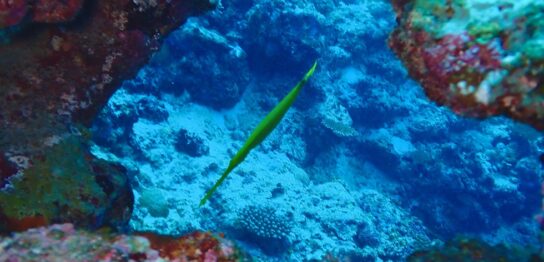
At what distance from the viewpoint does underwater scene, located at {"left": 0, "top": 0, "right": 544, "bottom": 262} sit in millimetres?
2027

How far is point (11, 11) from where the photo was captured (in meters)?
2.86

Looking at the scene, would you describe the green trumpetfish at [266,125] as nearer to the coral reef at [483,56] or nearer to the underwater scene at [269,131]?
the underwater scene at [269,131]

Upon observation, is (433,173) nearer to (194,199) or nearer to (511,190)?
(511,190)

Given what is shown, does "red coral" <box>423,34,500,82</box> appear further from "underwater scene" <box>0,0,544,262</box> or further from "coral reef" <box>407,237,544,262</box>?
"coral reef" <box>407,237,544,262</box>

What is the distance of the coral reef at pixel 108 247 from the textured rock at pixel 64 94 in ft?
2.49

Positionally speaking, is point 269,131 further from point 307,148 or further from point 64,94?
point 307,148

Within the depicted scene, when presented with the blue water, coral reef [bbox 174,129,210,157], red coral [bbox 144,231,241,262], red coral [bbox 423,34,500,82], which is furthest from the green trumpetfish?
coral reef [bbox 174,129,210,157]

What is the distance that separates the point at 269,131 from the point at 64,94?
2481 millimetres

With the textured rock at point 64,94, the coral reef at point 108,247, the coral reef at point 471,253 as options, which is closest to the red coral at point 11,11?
the textured rock at point 64,94

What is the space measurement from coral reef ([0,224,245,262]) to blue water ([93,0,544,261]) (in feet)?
15.2

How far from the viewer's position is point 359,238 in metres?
9.58

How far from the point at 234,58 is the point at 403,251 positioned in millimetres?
6468

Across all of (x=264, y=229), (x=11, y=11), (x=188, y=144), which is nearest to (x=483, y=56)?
(x=11, y=11)

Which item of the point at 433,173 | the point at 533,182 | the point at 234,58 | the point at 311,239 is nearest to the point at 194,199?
the point at 311,239
